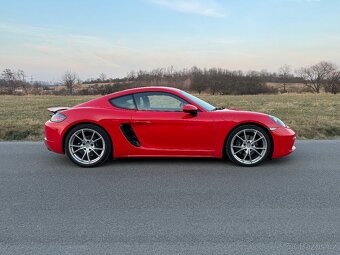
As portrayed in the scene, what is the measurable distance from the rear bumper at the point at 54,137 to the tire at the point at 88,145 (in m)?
0.13

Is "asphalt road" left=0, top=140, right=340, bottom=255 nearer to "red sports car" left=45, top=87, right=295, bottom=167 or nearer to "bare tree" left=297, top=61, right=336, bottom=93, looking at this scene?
"red sports car" left=45, top=87, right=295, bottom=167

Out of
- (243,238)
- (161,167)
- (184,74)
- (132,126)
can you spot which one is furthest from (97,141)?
(184,74)

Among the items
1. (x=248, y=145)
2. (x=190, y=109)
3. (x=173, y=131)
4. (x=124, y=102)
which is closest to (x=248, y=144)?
(x=248, y=145)

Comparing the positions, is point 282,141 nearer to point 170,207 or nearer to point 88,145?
point 170,207

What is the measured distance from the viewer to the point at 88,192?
4062 millimetres

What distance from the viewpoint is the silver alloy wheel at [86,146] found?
525 centimetres

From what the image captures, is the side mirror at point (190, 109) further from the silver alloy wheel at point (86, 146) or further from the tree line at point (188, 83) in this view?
the tree line at point (188, 83)

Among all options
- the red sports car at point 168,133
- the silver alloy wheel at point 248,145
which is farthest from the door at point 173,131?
the silver alloy wheel at point 248,145

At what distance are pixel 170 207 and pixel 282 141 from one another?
2.50m

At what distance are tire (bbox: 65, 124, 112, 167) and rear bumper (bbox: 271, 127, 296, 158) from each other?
2.65 metres

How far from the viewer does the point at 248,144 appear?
17.1 feet

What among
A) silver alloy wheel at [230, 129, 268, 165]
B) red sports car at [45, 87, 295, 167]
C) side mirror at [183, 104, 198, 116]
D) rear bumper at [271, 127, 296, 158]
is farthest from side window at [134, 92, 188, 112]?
rear bumper at [271, 127, 296, 158]

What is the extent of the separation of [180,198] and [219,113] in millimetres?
1884

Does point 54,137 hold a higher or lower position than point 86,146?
higher
